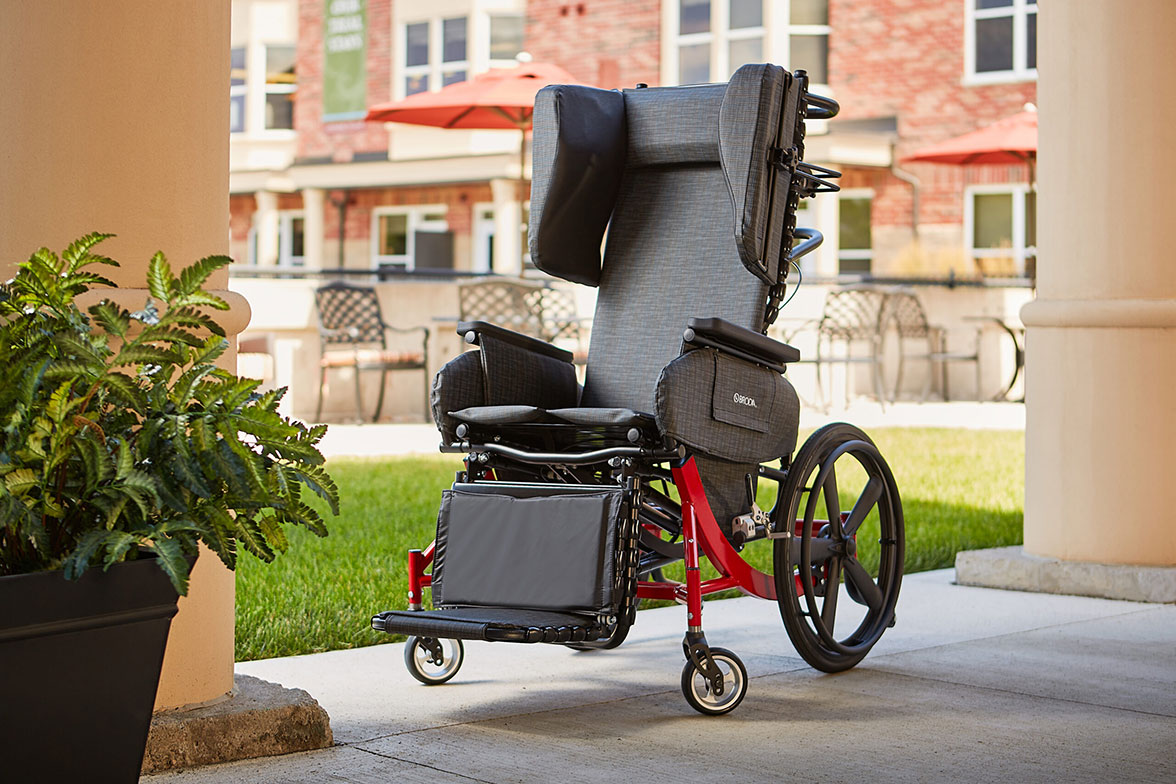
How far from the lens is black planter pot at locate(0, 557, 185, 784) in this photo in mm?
1924

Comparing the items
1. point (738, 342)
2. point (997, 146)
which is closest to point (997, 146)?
point (997, 146)

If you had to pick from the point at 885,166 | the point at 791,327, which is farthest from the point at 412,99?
the point at 885,166

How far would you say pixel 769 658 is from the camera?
12.5ft

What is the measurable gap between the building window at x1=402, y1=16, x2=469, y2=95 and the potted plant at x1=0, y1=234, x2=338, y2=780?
19990mm

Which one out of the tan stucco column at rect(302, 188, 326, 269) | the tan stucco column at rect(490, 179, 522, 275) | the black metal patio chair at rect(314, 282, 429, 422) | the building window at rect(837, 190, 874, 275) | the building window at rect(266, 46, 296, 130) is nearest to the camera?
the black metal patio chair at rect(314, 282, 429, 422)

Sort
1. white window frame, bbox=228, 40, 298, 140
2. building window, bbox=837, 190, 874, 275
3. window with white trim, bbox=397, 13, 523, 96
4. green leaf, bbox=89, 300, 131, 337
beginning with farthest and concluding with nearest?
white window frame, bbox=228, 40, 298, 140
window with white trim, bbox=397, 13, 523, 96
building window, bbox=837, 190, 874, 275
green leaf, bbox=89, 300, 131, 337

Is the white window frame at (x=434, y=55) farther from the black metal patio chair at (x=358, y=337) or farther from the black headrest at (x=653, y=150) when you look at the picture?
the black headrest at (x=653, y=150)

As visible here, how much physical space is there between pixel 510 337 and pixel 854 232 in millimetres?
16097

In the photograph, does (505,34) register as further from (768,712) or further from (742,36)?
(768,712)

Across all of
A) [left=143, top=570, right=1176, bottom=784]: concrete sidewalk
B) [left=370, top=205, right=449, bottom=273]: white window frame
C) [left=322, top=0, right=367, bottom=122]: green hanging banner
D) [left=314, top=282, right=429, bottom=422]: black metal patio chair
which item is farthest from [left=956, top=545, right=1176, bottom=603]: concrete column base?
[left=322, top=0, right=367, bottom=122]: green hanging banner

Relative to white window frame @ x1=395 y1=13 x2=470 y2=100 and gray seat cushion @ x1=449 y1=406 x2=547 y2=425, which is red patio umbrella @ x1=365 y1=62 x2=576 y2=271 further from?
white window frame @ x1=395 y1=13 x2=470 y2=100

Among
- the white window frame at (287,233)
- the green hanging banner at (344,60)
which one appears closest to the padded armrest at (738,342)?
the green hanging banner at (344,60)

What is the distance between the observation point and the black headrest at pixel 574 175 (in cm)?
367

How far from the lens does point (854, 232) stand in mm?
19188
